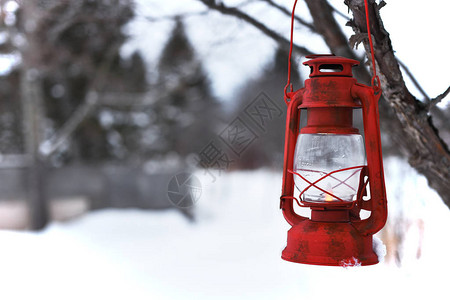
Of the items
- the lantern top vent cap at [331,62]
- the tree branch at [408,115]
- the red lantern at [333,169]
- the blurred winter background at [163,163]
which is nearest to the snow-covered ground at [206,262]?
the blurred winter background at [163,163]

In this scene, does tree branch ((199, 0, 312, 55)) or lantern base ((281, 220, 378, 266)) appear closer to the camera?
lantern base ((281, 220, 378, 266))

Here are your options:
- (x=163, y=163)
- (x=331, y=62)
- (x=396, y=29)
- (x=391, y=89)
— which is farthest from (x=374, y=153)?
(x=163, y=163)

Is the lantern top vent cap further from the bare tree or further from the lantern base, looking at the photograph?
the lantern base

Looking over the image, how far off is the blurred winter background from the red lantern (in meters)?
1.04

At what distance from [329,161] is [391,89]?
0.51m

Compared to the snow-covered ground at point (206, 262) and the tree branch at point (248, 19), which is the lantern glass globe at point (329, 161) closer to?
the tree branch at point (248, 19)

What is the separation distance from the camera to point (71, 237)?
351 inches

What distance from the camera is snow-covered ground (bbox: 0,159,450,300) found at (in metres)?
4.14

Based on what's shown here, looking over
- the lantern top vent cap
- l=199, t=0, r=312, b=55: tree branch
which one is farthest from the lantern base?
Result: l=199, t=0, r=312, b=55: tree branch

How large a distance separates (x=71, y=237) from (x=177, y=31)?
6.28 meters

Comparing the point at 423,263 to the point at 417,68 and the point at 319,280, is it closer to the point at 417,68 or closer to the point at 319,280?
the point at 319,280

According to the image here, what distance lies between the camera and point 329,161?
1253 millimetres

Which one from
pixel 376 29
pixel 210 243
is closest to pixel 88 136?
pixel 210 243

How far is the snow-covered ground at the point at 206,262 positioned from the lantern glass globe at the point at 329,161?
2.60 m
